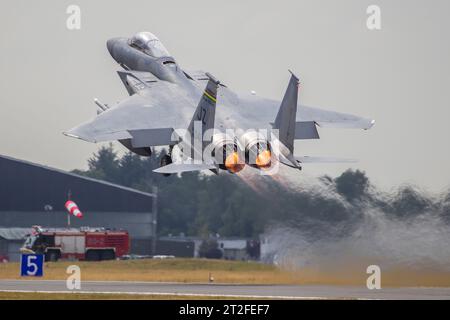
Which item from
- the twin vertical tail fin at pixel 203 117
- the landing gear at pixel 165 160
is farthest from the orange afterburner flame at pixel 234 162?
the landing gear at pixel 165 160

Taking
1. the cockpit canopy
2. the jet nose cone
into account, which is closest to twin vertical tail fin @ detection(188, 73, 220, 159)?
the cockpit canopy

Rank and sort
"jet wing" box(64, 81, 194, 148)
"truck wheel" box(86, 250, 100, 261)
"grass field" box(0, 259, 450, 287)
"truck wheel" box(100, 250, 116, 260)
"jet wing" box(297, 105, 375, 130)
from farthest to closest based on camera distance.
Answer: "truck wheel" box(86, 250, 100, 261) < "truck wheel" box(100, 250, 116, 260) < "jet wing" box(297, 105, 375, 130) < "jet wing" box(64, 81, 194, 148) < "grass field" box(0, 259, 450, 287)

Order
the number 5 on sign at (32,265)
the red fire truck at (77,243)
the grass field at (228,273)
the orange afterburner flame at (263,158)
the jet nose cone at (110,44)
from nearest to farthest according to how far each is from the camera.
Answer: the grass field at (228,273), the orange afterburner flame at (263,158), the number 5 on sign at (32,265), the jet nose cone at (110,44), the red fire truck at (77,243)

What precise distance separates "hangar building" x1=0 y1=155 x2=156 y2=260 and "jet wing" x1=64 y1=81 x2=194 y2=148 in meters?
21.5

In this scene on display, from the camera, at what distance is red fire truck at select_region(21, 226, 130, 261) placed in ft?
211

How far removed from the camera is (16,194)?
67.9 meters

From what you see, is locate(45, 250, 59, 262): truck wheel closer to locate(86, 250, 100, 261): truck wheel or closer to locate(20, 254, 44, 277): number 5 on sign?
locate(86, 250, 100, 261): truck wheel

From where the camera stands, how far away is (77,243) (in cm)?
6481

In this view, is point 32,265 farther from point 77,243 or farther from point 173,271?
point 77,243

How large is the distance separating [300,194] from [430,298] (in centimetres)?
725

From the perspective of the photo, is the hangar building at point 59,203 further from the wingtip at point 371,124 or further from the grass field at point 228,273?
the wingtip at point 371,124

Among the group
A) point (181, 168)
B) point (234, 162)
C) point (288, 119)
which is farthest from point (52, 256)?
point (181, 168)

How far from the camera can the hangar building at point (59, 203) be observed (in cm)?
6750
